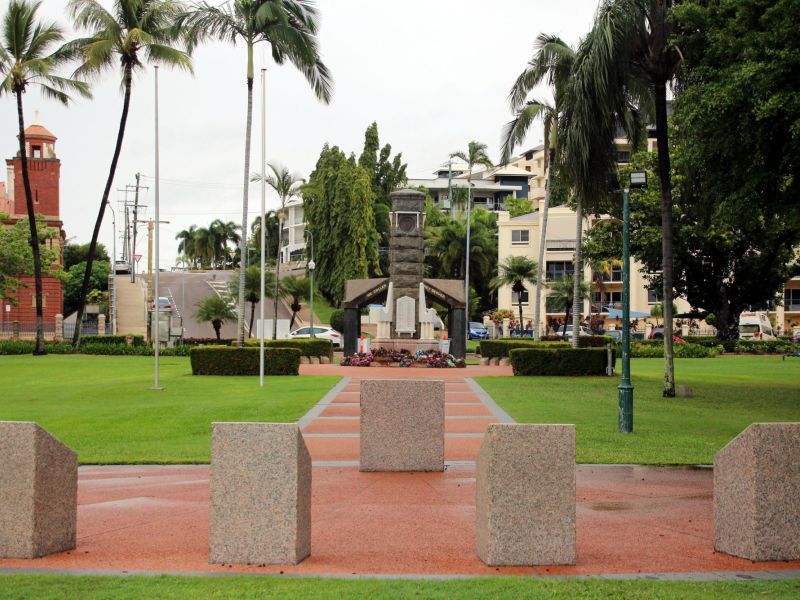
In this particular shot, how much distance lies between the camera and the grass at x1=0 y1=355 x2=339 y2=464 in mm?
15844

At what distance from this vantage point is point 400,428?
12945 millimetres

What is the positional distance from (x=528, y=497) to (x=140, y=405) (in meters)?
16.2

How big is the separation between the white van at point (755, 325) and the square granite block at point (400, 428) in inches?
2344

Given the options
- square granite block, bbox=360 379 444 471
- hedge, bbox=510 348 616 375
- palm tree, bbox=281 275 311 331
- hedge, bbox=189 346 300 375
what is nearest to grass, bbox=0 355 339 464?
hedge, bbox=189 346 300 375

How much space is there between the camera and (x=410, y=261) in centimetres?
4391

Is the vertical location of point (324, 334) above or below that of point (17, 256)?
below

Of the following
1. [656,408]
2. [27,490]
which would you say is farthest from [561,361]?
[27,490]

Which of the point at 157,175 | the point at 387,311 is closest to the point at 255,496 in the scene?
the point at 157,175

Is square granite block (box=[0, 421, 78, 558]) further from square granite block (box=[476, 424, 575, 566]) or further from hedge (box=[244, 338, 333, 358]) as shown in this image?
hedge (box=[244, 338, 333, 358])

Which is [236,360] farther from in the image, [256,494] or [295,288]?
[295,288]

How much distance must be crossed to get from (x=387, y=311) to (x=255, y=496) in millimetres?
35803

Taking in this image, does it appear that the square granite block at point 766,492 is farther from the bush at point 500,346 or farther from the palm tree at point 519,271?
the palm tree at point 519,271

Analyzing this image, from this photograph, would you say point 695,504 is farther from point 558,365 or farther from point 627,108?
point 558,365

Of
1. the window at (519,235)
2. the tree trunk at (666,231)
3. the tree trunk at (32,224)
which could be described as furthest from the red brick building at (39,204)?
the tree trunk at (666,231)
